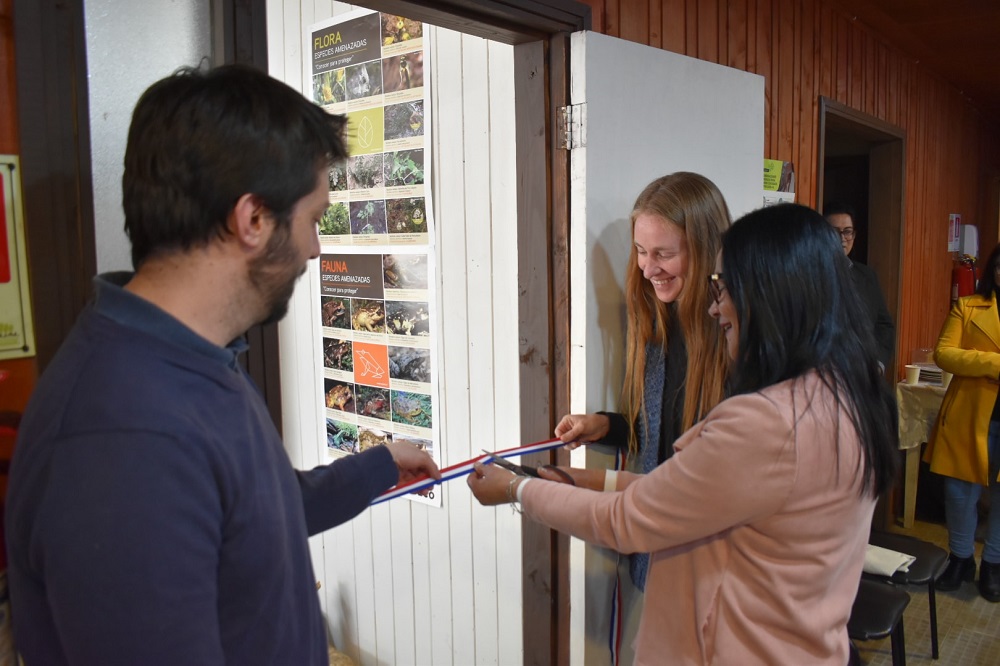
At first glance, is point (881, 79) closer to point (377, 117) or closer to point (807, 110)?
point (807, 110)

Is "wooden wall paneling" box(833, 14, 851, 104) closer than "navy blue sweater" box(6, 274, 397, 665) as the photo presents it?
No

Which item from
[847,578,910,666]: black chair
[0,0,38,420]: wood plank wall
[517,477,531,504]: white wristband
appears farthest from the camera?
[847,578,910,666]: black chair

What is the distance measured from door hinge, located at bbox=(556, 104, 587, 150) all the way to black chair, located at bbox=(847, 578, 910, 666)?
1.49 metres

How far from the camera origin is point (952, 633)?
10.8ft

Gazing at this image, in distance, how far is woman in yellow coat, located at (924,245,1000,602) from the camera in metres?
3.59

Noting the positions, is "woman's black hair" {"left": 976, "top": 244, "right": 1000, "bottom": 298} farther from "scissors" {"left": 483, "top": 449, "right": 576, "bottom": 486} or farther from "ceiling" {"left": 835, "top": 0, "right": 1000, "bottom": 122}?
"scissors" {"left": 483, "top": 449, "right": 576, "bottom": 486}

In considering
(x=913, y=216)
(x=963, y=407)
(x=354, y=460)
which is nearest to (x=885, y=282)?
(x=913, y=216)

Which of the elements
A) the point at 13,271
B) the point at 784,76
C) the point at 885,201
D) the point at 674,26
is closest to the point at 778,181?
the point at 784,76

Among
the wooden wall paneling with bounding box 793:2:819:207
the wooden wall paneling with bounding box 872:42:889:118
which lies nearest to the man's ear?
the wooden wall paneling with bounding box 793:2:819:207

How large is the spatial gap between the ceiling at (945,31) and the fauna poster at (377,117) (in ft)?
7.29

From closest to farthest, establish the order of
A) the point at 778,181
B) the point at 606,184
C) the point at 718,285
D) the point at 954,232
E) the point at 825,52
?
1. the point at 718,285
2. the point at 606,184
3. the point at 778,181
4. the point at 825,52
5. the point at 954,232

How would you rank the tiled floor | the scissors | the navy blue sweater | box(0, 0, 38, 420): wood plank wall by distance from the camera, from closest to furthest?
the navy blue sweater < box(0, 0, 38, 420): wood plank wall < the scissors < the tiled floor

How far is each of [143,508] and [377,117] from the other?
6.58 feet

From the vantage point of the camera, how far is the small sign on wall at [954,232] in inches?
220
